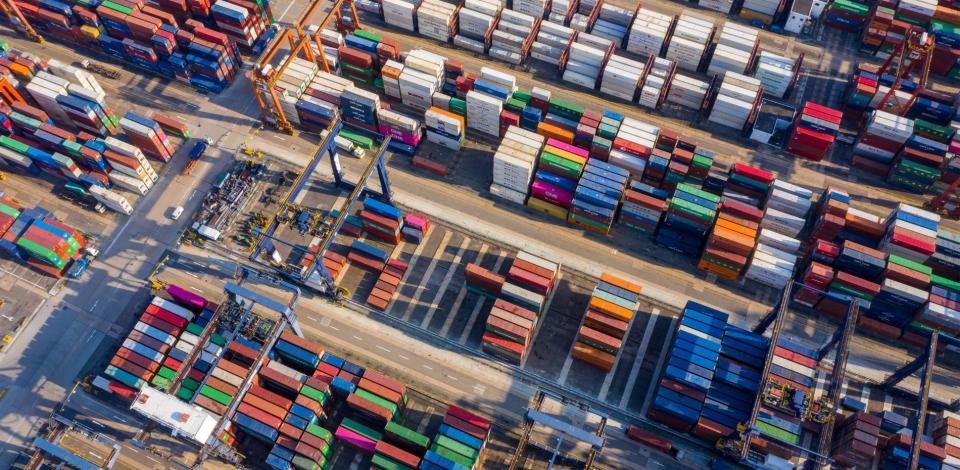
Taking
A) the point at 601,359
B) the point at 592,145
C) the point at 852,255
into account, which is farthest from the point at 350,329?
the point at 852,255

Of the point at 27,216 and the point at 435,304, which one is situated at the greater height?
the point at 435,304

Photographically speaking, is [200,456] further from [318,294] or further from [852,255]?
[852,255]

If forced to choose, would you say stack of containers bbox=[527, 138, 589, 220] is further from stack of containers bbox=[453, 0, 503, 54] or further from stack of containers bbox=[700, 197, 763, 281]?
stack of containers bbox=[453, 0, 503, 54]

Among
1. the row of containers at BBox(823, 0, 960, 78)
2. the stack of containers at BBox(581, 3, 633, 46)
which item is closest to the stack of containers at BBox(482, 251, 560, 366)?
the stack of containers at BBox(581, 3, 633, 46)

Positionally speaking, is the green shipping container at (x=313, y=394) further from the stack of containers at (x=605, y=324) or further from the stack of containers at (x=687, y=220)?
the stack of containers at (x=687, y=220)

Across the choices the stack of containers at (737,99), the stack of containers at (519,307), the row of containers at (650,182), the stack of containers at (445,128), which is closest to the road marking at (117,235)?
the row of containers at (650,182)

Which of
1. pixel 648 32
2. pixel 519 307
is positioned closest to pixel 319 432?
pixel 519 307
